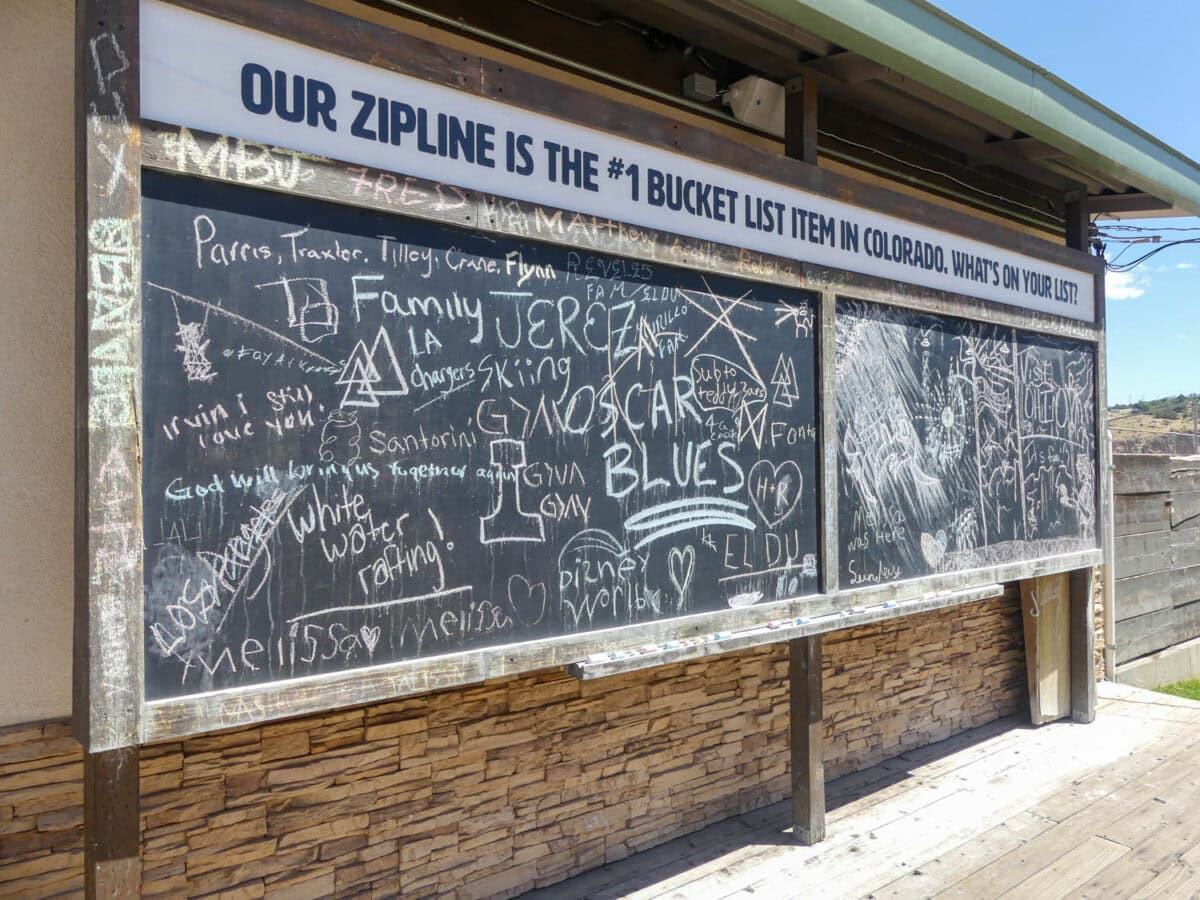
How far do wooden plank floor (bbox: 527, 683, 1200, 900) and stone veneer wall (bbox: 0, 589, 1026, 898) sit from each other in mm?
225

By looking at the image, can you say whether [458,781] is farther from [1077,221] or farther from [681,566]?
[1077,221]

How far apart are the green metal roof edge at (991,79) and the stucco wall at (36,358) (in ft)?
8.40

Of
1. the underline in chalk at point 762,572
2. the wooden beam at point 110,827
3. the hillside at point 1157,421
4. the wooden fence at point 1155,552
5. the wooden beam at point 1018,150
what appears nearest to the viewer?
the wooden beam at point 110,827

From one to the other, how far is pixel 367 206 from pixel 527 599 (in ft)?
5.00

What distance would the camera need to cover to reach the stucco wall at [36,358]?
2.61 meters

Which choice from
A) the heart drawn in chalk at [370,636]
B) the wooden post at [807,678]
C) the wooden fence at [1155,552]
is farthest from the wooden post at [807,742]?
the wooden fence at [1155,552]

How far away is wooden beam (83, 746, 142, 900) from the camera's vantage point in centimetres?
235

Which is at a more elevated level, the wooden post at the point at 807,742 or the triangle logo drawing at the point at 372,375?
the triangle logo drawing at the point at 372,375

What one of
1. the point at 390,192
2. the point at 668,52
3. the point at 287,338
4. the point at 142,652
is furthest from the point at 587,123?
the point at 142,652

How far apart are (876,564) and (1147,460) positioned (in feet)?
17.1

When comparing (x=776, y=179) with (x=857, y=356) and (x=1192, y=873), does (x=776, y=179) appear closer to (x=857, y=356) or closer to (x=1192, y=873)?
(x=857, y=356)

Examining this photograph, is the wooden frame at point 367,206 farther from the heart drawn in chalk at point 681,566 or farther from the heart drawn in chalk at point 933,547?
the heart drawn in chalk at point 933,547

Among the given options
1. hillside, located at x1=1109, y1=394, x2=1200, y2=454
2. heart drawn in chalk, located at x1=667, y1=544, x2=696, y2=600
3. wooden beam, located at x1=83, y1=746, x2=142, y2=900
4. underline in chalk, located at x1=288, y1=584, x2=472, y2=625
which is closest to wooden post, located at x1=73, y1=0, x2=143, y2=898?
wooden beam, located at x1=83, y1=746, x2=142, y2=900

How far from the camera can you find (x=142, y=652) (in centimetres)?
229
